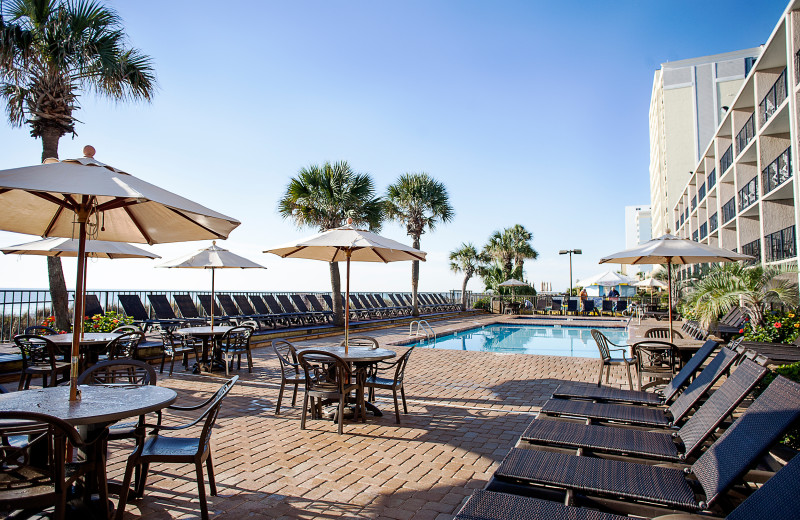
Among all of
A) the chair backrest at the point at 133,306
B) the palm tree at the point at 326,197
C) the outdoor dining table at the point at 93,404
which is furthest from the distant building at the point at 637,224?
the outdoor dining table at the point at 93,404

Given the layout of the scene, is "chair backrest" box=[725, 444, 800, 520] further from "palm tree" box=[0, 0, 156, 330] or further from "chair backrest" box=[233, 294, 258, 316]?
"chair backrest" box=[233, 294, 258, 316]

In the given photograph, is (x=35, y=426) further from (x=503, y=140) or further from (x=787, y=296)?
(x=503, y=140)

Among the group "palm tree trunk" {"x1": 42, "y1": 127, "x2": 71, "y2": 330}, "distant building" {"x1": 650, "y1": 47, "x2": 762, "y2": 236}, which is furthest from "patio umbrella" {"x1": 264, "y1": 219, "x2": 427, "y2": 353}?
"distant building" {"x1": 650, "y1": 47, "x2": 762, "y2": 236}

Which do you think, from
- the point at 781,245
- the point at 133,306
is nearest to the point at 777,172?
the point at 781,245

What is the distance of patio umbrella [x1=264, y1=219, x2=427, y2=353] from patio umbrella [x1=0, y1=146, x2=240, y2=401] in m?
1.44

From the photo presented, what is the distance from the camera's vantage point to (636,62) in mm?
15578

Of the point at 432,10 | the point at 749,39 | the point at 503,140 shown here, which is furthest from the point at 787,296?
the point at 749,39

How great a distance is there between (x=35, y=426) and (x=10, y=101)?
9889mm

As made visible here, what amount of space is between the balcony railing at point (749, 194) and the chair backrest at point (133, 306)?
1810cm

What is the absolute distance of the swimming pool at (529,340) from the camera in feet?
42.3

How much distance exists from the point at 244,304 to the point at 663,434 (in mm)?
12332

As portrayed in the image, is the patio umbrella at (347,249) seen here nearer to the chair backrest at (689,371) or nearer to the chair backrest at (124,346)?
the chair backrest at (124,346)

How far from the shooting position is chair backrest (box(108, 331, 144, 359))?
563 cm

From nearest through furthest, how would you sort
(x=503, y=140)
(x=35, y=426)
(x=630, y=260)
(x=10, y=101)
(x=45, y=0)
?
(x=35, y=426), (x=630, y=260), (x=45, y=0), (x=10, y=101), (x=503, y=140)
